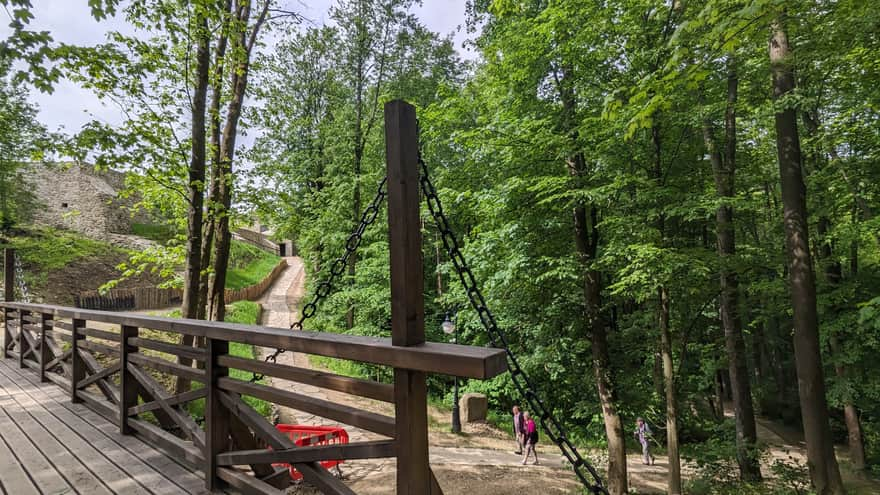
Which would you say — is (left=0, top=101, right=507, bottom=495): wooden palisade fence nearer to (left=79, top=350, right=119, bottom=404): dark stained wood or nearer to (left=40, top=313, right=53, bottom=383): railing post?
(left=79, top=350, right=119, bottom=404): dark stained wood

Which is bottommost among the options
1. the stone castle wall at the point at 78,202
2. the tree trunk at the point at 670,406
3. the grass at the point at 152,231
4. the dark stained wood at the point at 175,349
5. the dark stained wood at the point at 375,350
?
the tree trunk at the point at 670,406

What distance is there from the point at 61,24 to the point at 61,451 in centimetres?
403

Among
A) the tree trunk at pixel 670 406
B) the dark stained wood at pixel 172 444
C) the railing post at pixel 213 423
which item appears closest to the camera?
the railing post at pixel 213 423

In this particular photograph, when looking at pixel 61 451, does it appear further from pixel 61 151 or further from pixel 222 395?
pixel 61 151

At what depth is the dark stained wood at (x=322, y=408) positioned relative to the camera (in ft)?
5.25

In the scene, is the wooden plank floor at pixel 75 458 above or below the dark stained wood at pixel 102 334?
below

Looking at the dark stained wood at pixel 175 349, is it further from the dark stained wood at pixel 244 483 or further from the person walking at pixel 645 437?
the person walking at pixel 645 437

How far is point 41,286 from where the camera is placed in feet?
44.6

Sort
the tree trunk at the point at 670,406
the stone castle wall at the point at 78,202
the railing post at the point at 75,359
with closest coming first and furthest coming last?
the railing post at the point at 75,359 < the tree trunk at the point at 670,406 < the stone castle wall at the point at 78,202

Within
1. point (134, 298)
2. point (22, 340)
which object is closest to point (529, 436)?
point (22, 340)

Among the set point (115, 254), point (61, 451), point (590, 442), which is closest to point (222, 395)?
point (61, 451)

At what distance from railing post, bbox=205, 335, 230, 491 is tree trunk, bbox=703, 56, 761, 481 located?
722cm

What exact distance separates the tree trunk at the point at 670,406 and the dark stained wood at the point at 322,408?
661 centimetres

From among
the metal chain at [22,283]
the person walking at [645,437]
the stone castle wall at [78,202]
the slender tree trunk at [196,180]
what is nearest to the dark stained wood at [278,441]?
the slender tree trunk at [196,180]
